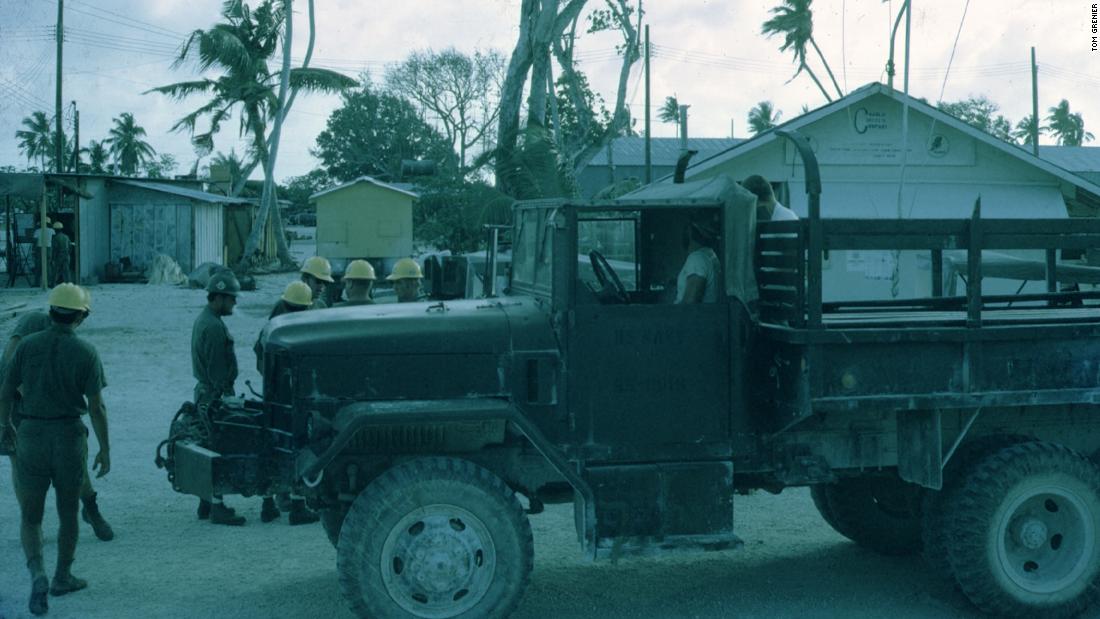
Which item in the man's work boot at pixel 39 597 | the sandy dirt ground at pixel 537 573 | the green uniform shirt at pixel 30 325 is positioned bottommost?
the sandy dirt ground at pixel 537 573

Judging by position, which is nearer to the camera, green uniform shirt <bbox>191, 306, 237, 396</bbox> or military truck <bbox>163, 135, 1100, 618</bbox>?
military truck <bbox>163, 135, 1100, 618</bbox>

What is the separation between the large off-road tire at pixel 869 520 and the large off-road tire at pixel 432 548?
2545 mm

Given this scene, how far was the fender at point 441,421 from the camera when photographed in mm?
5699

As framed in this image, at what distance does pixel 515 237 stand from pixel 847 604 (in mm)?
2705

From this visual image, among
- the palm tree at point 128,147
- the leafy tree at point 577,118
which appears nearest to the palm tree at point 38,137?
the palm tree at point 128,147

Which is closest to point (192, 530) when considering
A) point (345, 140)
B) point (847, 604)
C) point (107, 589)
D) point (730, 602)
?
point (107, 589)

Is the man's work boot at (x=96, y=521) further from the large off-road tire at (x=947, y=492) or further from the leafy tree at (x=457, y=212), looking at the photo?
the leafy tree at (x=457, y=212)

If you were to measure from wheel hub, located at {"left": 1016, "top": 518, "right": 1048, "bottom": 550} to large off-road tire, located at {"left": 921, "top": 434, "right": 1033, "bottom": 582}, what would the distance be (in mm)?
381

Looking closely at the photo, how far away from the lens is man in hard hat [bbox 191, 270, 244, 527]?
8.20 m

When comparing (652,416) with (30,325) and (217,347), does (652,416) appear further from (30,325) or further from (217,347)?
(30,325)

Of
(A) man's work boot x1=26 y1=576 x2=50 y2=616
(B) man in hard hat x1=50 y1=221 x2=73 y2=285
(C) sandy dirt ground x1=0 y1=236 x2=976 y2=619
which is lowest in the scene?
(C) sandy dirt ground x1=0 y1=236 x2=976 y2=619

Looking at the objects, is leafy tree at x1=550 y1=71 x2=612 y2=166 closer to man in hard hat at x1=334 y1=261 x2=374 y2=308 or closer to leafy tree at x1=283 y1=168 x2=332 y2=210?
man in hard hat at x1=334 y1=261 x2=374 y2=308

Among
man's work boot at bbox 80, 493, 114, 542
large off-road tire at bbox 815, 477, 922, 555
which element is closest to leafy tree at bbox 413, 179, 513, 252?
man's work boot at bbox 80, 493, 114, 542

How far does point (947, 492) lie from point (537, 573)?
231 cm
